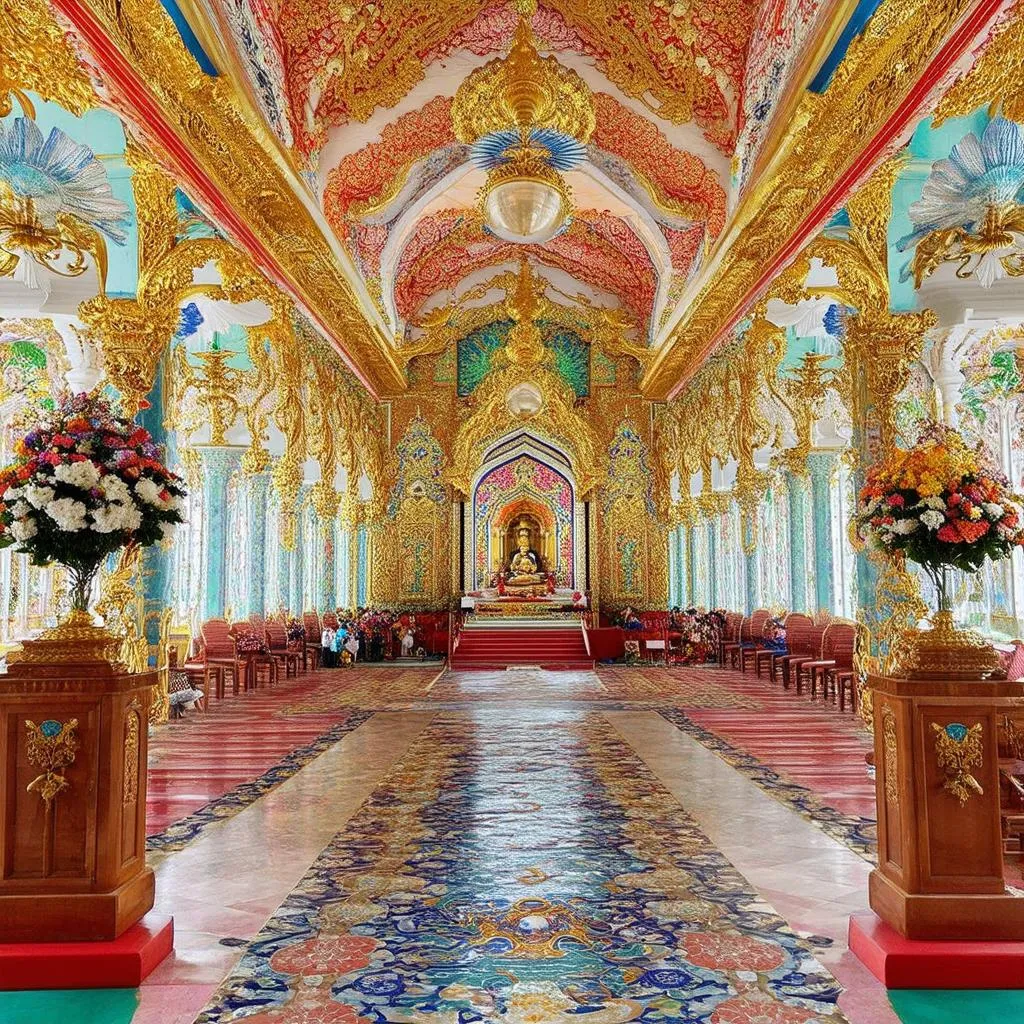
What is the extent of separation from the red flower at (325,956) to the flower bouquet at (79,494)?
147 cm

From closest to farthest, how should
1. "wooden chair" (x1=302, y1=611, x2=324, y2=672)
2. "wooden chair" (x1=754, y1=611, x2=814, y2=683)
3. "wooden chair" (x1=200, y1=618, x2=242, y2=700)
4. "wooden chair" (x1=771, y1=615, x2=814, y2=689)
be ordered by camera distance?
"wooden chair" (x1=200, y1=618, x2=242, y2=700) → "wooden chair" (x1=771, y1=615, x2=814, y2=689) → "wooden chair" (x1=754, y1=611, x2=814, y2=683) → "wooden chair" (x1=302, y1=611, x2=324, y2=672)

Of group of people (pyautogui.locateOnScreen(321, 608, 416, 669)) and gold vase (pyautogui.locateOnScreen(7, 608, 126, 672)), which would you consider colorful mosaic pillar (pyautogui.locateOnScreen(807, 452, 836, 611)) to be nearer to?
group of people (pyautogui.locateOnScreen(321, 608, 416, 669))

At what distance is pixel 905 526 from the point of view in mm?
3451

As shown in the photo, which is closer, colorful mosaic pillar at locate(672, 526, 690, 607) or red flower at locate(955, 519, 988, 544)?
red flower at locate(955, 519, 988, 544)

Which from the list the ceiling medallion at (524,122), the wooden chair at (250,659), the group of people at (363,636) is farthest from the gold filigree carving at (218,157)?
the group of people at (363,636)

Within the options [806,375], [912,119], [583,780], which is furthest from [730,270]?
[583,780]

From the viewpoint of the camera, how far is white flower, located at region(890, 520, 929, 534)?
3.45 metres

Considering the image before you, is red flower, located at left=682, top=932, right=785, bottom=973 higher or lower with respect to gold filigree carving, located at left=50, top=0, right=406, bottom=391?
lower

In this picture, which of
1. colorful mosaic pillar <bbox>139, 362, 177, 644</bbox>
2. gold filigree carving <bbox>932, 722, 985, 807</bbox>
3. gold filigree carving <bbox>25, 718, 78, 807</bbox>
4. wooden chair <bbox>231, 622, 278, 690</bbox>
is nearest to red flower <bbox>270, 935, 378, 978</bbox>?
gold filigree carving <bbox>25, 718, 78, 807</bbox>

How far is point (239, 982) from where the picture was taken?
2785 millimetres

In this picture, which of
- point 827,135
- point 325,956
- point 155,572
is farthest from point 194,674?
point 827,135

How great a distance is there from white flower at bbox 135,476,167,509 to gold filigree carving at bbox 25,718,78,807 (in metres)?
0.89

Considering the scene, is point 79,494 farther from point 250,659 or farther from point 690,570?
point 690,570

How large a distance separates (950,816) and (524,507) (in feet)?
63.2
